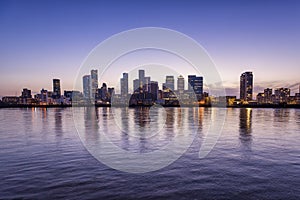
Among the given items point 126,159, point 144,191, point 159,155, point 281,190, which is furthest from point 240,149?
point 144,191

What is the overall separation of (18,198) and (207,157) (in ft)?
43.1

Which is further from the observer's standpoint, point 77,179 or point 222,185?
point 77,179

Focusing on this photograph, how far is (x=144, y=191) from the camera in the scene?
34.5 ft

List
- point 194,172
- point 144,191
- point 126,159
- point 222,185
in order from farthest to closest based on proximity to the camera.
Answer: point 126,159
point 194,172
point 222,185
point 144,191

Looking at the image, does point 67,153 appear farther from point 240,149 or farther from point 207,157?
point 240,149

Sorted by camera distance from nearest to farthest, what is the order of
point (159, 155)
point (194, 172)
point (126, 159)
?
point (194, 172), point (126, 159), point (159, 155)

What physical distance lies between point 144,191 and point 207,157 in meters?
8.24

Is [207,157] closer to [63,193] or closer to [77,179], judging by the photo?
[77,179]

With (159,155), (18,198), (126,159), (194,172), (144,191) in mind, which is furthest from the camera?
(159,155)

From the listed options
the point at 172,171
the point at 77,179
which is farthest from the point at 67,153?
the point at 172,171

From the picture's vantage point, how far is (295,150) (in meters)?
19.2

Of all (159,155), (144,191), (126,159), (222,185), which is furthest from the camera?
(159,155)

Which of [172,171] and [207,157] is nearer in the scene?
[172,171]

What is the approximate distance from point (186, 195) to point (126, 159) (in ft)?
23.8
